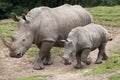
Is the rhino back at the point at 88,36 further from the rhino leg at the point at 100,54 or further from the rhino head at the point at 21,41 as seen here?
the rhino head at the point at 21,41

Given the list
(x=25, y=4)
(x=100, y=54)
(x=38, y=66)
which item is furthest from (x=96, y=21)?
(x=25, y=4)

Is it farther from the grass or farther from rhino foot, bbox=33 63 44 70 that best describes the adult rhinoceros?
the grass

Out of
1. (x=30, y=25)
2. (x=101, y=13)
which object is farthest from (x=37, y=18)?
(x=101, y=13)

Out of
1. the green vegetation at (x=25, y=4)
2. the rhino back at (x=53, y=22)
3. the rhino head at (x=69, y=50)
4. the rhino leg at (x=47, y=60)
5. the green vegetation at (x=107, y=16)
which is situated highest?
the rhino back at (x=53, y=22)

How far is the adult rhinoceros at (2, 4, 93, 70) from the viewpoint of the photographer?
1016 centimetres

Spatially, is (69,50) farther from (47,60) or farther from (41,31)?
(47,60)

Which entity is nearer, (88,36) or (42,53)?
(88,36)

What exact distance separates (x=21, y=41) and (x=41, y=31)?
26.3 inches

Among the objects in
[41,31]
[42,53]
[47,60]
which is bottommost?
[47,60]

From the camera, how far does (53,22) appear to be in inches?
425

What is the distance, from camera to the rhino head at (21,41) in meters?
10.1

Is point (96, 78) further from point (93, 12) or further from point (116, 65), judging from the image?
point (93, 12)

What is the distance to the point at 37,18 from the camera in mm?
10727

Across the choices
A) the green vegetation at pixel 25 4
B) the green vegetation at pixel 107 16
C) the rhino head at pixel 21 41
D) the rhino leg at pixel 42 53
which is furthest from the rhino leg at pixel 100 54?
the green vegetation at pixel 25 4
